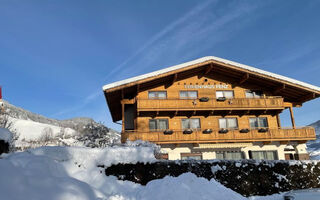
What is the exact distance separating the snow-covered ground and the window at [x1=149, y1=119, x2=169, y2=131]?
10617 mm

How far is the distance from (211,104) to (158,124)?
564 cm

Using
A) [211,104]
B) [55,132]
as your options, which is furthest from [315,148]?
[55,132]

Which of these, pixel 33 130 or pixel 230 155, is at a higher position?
pixel 33 130

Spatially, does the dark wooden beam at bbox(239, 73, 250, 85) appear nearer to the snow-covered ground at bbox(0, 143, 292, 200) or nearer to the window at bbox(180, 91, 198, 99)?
the window at bbox(180, 91, 198, 99)

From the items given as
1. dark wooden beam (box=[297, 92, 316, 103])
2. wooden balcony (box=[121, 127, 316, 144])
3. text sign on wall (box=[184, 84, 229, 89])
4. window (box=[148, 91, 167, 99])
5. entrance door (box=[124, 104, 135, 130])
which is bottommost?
wooden balcony (box=[121, 127, 316, 144])

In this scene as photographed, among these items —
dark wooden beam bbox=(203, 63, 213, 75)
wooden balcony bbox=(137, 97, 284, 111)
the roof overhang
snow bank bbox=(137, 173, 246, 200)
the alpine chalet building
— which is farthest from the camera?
dark wooden beam bbox=(203, 63, 213, 75)

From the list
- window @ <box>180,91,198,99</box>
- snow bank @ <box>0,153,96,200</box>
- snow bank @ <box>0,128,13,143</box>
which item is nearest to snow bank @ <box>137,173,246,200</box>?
snow bank @ <box>0,153,96,200</box>

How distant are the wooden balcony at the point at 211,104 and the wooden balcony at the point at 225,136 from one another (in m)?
2.31

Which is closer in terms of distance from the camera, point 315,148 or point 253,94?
point 253,94

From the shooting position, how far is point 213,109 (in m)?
24.3

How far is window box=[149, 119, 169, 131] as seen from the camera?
24108 mm

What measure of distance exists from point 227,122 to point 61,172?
61.8 feet

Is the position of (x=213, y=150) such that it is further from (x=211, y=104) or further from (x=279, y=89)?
(x=279, y=89)

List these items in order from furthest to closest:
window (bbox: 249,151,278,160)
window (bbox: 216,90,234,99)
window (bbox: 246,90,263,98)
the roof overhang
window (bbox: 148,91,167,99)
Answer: window (bbox: 246,90,263,98), window (bbox: 216,90,234,99), window (bbox: 148,91,167,99), window (bbox: 249,151,278,160), the roof overhang
